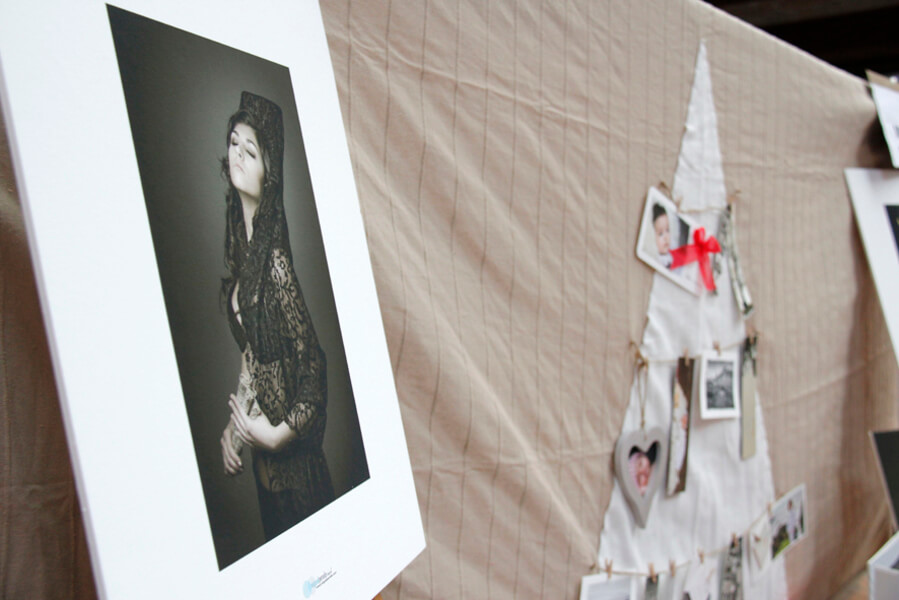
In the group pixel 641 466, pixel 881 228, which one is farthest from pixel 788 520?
pixel 881 228

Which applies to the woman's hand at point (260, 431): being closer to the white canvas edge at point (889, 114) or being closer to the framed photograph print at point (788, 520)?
the framed photograph print at point (788, 520)

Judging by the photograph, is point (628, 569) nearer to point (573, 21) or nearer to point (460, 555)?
point (460, 555)

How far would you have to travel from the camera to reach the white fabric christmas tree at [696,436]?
116 centimetres

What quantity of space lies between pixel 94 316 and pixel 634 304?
954mm

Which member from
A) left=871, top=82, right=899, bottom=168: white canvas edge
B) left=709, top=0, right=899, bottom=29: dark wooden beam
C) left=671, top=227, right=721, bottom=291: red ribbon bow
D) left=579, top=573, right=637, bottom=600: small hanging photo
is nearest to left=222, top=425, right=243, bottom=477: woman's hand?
left=579, top=573, right=637, bottom=600: small hanging photo

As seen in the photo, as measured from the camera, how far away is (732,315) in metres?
1.39

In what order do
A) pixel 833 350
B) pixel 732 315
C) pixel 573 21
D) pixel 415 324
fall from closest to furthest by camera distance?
pixel 415 324 → pixel 573 21 → pixel 732 315 → pixel 833 350

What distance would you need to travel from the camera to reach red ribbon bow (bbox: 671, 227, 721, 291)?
4.15 feet

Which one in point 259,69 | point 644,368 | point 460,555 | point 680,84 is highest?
point 680,84

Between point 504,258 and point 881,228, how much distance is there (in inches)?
52.3

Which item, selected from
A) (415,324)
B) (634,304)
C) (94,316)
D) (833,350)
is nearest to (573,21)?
(634,304)

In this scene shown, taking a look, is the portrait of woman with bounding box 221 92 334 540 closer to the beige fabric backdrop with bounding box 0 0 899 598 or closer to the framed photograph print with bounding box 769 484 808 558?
the beige fabric backdrop with bounding box 0 0 899 598

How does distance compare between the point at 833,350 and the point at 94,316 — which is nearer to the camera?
the point at 94,316

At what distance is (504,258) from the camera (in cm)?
94
